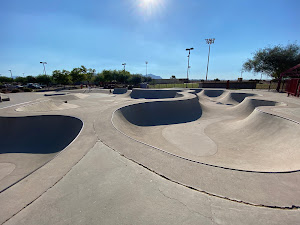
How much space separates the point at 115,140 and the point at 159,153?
2.28 metres

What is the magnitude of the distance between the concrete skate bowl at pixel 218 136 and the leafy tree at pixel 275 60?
31061 mm

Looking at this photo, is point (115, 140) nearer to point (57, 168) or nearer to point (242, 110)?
point (57, 168)

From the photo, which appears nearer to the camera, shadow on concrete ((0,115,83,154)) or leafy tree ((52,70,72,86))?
shadow on concrete ((0,115,83,154))

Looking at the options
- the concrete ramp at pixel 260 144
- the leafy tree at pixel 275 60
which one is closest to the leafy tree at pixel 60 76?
the concrete ramp at pixel 260 144

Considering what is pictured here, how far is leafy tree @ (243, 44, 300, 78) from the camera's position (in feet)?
114

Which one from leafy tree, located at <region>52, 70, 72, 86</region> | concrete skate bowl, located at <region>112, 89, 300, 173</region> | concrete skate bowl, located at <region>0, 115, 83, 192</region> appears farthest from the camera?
leafy tree, located at <region>52, 70, 72, 86</region>

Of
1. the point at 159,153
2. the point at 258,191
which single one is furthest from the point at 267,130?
the point at 159,153

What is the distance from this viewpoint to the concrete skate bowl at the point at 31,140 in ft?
22.4

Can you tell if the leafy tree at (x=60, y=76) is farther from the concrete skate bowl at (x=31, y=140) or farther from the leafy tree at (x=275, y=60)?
the leafy tree at (x=275, y=60)

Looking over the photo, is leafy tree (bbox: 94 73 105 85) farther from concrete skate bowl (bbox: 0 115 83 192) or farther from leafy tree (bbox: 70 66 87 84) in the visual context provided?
concrete skate bowl (bbox: 0 115 83 192)

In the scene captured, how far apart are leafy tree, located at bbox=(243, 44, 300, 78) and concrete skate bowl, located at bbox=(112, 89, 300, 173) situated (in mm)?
31061

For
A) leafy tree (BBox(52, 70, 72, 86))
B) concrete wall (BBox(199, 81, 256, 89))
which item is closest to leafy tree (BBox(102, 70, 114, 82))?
leafy tree (BBox(52, 70, 72, 86))

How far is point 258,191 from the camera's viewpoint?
3.21 metres

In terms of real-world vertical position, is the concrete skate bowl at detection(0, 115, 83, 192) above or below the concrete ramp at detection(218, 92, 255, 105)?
below
